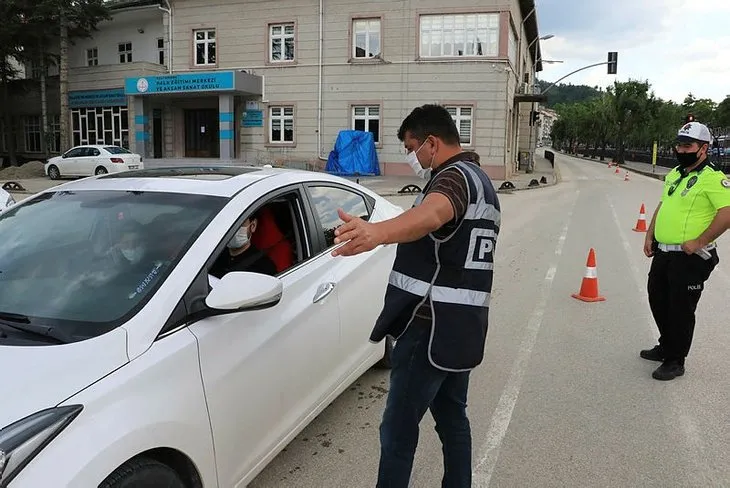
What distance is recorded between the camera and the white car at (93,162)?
26.0 m

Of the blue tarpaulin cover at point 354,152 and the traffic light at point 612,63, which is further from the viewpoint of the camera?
the traffic light at point 612,63

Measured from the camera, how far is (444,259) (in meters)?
2.33

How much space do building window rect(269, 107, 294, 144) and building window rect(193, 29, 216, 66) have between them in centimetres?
448

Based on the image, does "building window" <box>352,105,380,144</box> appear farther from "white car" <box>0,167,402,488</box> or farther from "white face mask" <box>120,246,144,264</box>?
"white face mask" <box>120,246,144,264</box>

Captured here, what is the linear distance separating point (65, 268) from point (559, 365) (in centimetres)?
386

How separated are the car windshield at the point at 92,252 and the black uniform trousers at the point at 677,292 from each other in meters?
3.45

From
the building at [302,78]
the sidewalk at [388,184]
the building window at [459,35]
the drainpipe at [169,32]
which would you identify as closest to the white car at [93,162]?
the sidewalk at [388,184]

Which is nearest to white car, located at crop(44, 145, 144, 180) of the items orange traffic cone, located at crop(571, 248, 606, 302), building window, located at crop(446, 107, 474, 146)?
building window, located at crop(446, 107, 474, 146)

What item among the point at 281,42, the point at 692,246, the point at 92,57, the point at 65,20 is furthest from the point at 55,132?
the point at 692,246

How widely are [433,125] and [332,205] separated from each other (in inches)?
57.3

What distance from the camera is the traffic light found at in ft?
101

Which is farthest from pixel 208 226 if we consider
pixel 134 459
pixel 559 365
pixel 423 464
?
pixel 559 365

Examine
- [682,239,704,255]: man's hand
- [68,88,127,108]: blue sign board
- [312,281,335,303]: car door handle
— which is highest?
[68,88,127,108]: blue sign board

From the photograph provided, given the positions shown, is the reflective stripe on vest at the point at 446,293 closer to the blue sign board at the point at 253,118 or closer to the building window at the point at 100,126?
the blue sign board at the point at 253,118
